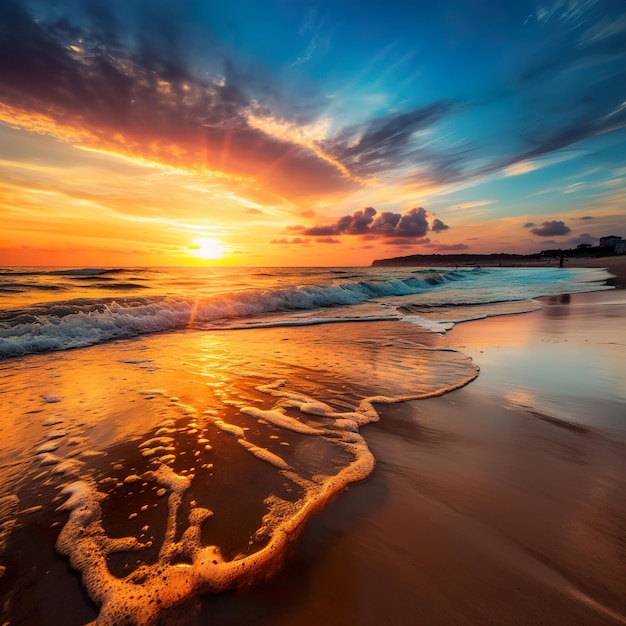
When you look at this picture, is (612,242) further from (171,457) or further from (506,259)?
(171,457)

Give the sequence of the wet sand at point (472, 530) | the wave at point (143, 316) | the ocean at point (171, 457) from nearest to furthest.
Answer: the wet sand at point (472, 530) → the ocean at point (171, 457) → the wave at point (143, 316)

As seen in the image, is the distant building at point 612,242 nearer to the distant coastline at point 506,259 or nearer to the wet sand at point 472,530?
the distant coastline at point 506,259

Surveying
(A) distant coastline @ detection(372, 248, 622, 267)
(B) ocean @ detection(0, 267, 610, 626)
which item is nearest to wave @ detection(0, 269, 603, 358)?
(B) ocean @ detection(0, 267, 610, 626)

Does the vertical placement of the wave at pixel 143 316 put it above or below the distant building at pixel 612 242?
below

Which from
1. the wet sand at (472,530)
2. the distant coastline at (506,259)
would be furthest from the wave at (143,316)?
the distant coastline at (506,259)

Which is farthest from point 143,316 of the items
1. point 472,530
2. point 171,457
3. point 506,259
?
point 506,259

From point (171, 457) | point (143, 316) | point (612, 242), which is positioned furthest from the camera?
point (612, 242)

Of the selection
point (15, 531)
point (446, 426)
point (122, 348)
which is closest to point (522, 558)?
point (446, 426)

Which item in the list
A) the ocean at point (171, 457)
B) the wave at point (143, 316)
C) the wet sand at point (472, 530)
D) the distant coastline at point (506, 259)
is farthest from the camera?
the distant coastline at point (506, 259)

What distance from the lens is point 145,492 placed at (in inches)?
→ 100.0

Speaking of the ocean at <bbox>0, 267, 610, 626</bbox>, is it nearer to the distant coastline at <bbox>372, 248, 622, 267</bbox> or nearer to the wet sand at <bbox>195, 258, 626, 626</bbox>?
the wet sand at <bbox>195, 258, 626, 626</bbox>

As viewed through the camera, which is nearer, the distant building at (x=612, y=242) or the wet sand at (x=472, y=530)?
the wet sand at (x=472, y=530)

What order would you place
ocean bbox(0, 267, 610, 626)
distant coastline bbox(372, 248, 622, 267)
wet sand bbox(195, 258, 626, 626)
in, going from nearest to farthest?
wet sand bbox(195, 258, 626, 626) → ocean bbox(0, 267, 610, 626) → distant coastline bbox(372, 248, 622, 267)

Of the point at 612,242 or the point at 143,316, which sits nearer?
the point at 143,316
